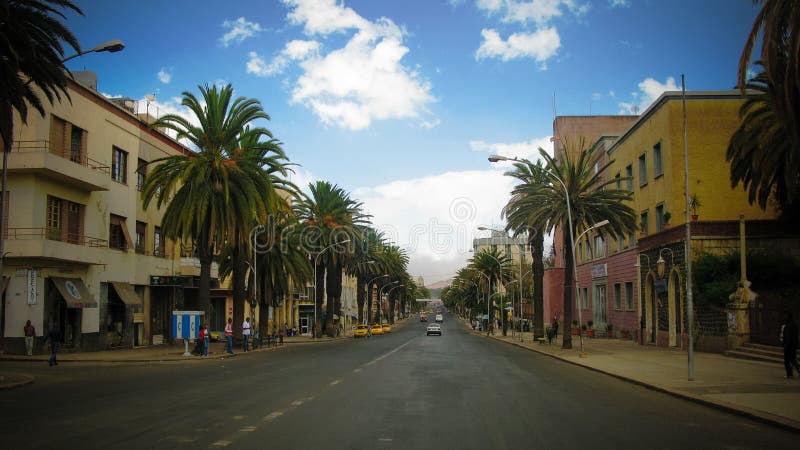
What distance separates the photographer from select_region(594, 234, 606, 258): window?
51781mm

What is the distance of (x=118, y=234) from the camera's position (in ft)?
127

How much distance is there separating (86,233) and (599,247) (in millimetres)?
37821

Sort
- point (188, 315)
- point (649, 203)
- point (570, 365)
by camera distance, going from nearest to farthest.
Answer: point (570, 365) → point (188, 315) → point (649, 203)

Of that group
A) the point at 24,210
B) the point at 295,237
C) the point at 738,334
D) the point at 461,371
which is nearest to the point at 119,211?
the point at 24,210

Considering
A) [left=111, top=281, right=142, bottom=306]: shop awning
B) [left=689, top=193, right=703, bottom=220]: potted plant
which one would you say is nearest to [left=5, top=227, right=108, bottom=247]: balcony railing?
[left=111, top=281, right=142, bottom=306]: shop awning

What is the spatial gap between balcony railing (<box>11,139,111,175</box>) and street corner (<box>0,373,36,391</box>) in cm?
1399

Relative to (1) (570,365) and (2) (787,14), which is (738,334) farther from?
(2) (787,14)

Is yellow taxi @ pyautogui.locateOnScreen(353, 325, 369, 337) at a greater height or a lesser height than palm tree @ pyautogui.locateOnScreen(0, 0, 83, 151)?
lesser

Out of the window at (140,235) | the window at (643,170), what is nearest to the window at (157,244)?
the window at (140,235)

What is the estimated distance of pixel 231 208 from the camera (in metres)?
33.9

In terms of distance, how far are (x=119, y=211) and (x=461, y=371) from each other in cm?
2501

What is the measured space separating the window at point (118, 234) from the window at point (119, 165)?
239cm

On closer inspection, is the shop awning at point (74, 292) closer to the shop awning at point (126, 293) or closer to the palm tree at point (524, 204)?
the shop awning at point (126, 293)

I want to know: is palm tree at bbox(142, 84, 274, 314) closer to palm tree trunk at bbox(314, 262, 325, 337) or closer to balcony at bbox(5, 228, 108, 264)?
balcony at bbox(5, 228, 108, 264)
